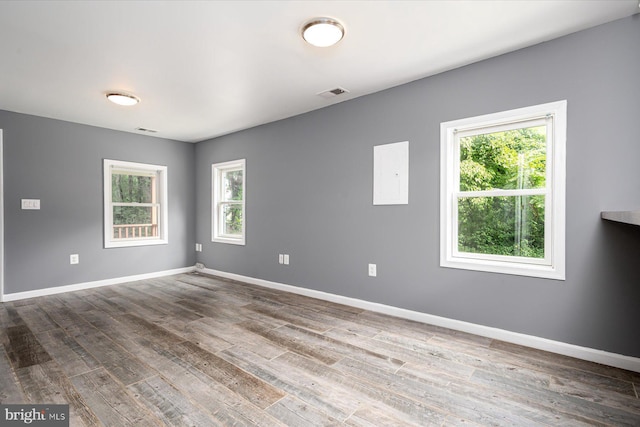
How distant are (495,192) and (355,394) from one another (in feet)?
6.86

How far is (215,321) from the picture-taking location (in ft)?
10.2

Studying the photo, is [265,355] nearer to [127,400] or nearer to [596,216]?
[127,400]

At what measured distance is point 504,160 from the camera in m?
2.70

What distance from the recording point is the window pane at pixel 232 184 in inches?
204

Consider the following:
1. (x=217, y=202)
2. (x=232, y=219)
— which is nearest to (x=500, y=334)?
(x=232, y=219)

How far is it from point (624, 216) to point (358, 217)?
2220 mm

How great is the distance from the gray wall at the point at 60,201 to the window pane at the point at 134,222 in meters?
0.27


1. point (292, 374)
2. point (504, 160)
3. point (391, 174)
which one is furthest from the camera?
point (391, 174)

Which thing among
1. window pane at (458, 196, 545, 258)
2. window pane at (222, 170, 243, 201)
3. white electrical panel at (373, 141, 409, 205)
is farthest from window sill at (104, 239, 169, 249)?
window pane at (458, 196, 545, 258)

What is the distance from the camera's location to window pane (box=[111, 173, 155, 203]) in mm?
4930

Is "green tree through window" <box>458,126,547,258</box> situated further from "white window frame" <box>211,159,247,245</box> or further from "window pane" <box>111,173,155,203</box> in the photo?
"window pane" <box>111,173,155,203</box>

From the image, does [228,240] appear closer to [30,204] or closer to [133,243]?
[133,243]

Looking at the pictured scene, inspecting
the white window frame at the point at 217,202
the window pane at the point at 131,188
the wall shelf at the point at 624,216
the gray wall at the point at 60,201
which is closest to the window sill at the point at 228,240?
the white window frame at the point at 217,202

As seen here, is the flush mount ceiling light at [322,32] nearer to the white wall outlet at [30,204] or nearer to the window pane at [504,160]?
the window pane at [504,160]
